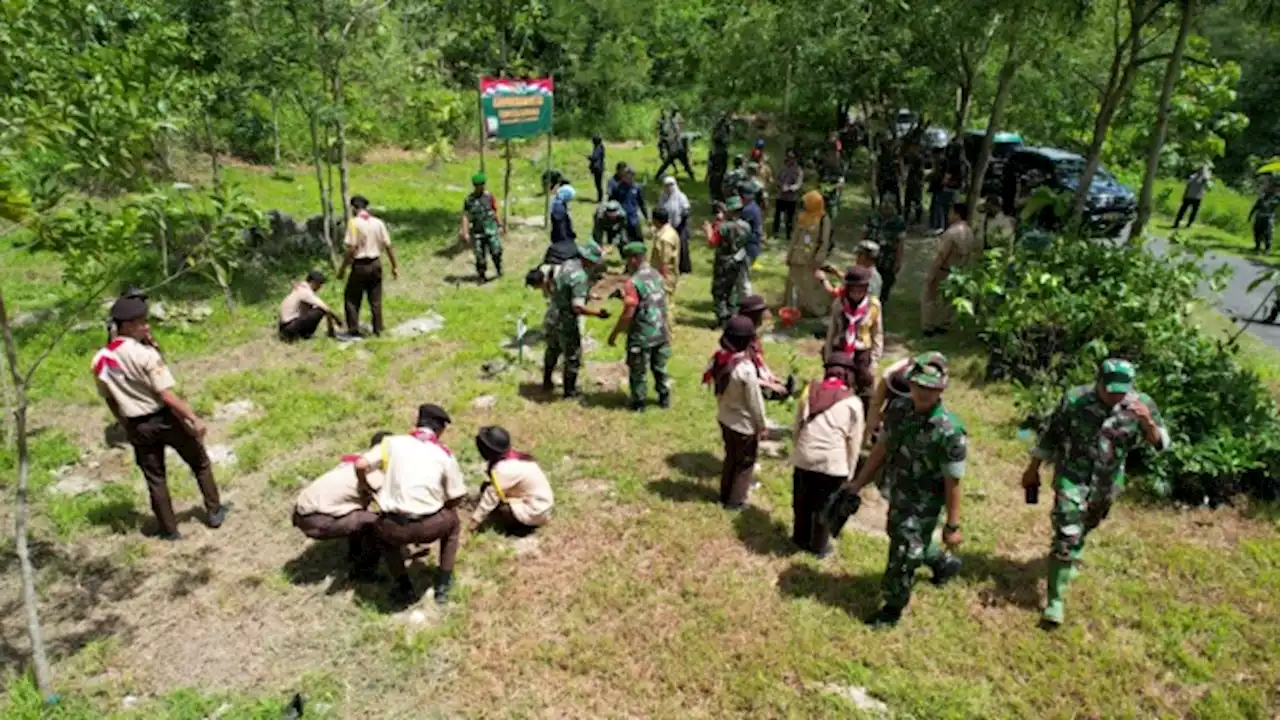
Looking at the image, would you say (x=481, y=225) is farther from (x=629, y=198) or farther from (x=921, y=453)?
(x=921, y=453)

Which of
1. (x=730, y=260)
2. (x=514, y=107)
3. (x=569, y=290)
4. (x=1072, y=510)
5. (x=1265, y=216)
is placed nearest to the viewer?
(x=1072, y=510)

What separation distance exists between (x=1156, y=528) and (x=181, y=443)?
7.35 m

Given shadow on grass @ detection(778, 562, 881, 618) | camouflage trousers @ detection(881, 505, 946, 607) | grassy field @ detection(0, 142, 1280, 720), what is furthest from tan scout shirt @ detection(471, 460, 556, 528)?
camouflage trousers @ detection(881, 505, 946, 607)

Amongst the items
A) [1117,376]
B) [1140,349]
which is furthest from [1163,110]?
[1117,376]

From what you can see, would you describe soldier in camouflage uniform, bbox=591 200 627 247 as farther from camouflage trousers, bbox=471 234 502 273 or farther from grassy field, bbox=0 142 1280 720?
grassy field, bbox=0 142 1280 720

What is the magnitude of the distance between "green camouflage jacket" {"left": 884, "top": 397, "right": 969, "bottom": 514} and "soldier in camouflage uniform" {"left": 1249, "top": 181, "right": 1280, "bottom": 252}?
14339 mm

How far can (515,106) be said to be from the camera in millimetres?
12484

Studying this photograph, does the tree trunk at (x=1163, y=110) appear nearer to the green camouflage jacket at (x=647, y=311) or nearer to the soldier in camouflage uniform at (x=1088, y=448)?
the soldier in camouflage uniform at (x=1088, y=448)

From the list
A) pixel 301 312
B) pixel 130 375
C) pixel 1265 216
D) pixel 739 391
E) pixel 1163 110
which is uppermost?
pixel 1163 110

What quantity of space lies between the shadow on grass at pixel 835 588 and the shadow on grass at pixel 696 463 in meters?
1.47

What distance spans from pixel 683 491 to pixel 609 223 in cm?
624

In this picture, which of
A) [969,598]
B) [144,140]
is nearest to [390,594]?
[144,140]

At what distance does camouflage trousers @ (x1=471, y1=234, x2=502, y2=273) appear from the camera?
12.0 meters

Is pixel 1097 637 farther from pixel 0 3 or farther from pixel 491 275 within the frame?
pixel 491 275
